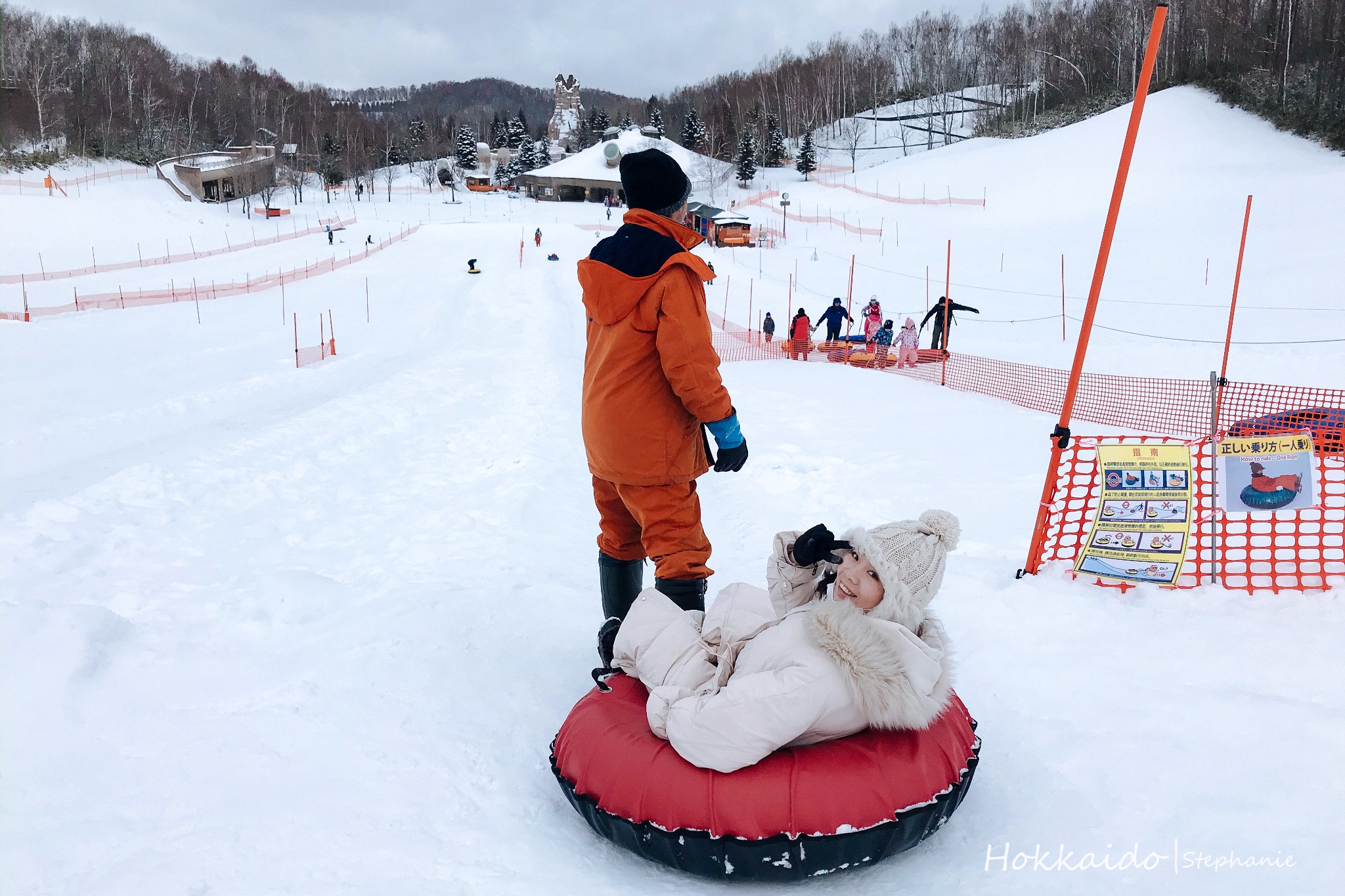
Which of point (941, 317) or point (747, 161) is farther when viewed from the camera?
point (747, 161)

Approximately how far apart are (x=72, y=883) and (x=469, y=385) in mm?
9330

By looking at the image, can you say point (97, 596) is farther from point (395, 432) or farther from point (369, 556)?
point (395, 432)

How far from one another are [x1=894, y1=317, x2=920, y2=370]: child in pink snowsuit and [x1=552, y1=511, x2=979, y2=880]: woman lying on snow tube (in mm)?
11515

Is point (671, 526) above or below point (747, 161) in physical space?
below

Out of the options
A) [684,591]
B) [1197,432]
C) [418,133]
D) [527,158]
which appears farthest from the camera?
[418,133]

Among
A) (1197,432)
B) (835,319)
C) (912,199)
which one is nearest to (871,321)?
(835,319)

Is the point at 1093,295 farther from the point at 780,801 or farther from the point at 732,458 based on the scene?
the point at 780,801

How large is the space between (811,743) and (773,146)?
227 feet

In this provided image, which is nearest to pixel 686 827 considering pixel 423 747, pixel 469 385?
pixel 423 747

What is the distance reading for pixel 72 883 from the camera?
2.06 metres

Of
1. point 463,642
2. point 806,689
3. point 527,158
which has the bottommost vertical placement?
point 463,642

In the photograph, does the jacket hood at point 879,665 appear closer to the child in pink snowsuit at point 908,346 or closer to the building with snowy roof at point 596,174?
the child in pink snowsuit at point 908,346

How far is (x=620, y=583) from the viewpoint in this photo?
3479mm

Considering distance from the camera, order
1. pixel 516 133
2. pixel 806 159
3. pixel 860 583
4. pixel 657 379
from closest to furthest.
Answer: pixel 860 583 → pixel 657 379 → pixel 806 159 → pixel 516 133
